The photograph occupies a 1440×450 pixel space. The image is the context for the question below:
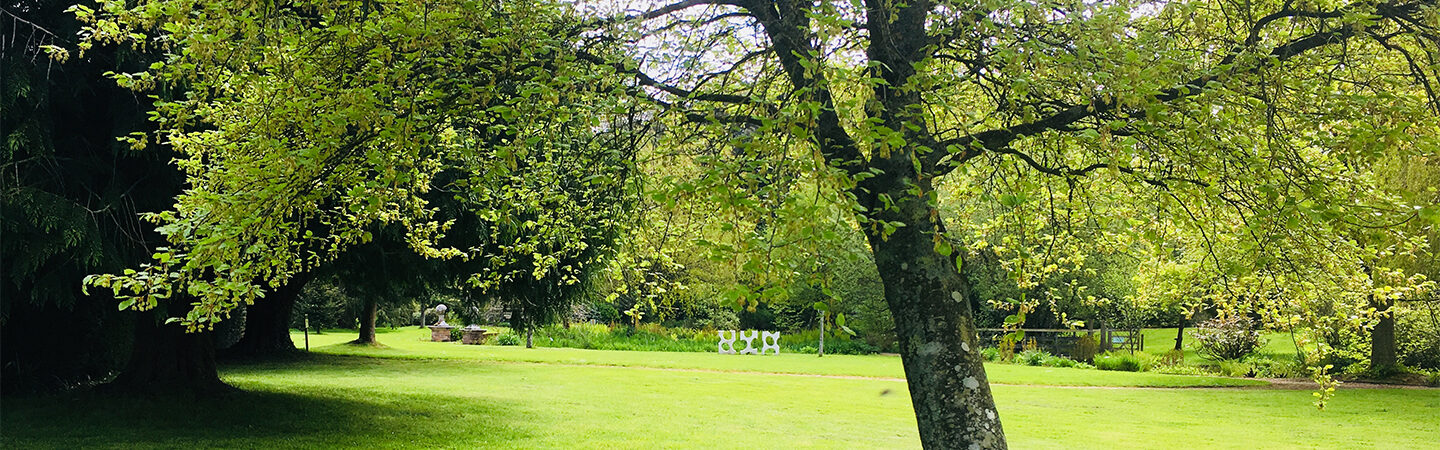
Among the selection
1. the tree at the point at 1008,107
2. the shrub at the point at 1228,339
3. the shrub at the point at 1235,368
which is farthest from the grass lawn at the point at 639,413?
the tree at the point at 1008,107

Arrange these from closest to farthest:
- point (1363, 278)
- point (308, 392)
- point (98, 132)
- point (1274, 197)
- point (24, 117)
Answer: point (1274, 197)
point (1363, 278)
point (24, 117)
point (98, 132)
point (308, 392)

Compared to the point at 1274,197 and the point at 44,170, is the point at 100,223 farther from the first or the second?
the point at 1274,197

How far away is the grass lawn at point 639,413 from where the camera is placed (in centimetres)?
1098

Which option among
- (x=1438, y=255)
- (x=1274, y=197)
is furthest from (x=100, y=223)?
(x=1438, y=255)

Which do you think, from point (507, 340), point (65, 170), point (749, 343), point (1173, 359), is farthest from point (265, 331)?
point (1173, 359)

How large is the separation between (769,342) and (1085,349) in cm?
992

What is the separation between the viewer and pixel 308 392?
1510 centimetres

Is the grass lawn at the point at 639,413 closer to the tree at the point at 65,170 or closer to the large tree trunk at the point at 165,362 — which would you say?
the large tree trunk at the point at 165,362

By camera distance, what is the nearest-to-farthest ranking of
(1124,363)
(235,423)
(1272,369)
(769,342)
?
(235,423) → (1272,369) → (1124,363) → (769,342)

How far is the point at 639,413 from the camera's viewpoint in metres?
14.2

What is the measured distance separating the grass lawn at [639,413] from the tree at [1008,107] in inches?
232

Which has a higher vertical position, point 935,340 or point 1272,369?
point 935,340

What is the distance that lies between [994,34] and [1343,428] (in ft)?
39.2

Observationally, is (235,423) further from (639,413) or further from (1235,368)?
(1235,368)
